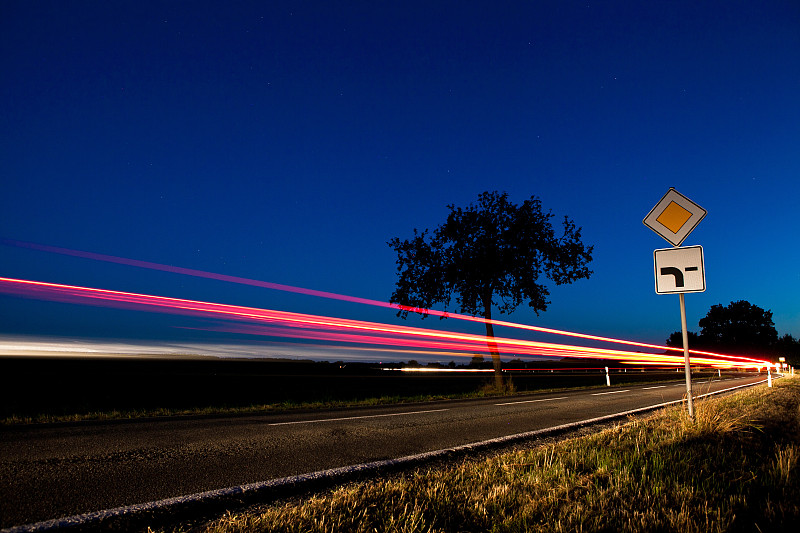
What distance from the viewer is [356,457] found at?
5.12 meters

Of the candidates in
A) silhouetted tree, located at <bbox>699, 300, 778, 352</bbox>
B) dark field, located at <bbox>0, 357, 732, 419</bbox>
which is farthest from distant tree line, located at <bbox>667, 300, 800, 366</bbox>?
dark field, located at <bbox>0, 357, 732, 419</bbox>

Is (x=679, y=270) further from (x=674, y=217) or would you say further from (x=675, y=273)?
(x=674, y=217)

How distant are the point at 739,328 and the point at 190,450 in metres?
137

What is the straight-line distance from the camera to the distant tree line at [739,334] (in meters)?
104

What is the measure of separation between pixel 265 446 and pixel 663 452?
4.84 metres

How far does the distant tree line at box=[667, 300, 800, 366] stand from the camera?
10412cm

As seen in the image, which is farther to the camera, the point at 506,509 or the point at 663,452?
the point at 663,452

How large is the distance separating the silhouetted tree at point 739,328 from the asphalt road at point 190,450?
12803 cm

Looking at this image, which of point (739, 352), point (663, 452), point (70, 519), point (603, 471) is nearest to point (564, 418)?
point (663, 452)

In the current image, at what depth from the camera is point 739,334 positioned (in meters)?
108

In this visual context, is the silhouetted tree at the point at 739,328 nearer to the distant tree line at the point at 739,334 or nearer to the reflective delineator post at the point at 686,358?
the distant tree line at the point at 739,334

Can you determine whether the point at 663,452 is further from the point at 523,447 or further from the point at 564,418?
the point at 564,418

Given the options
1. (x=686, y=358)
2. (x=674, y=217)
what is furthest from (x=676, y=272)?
(x=686, y=358)

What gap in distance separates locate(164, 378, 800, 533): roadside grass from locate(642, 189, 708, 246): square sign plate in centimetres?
315
